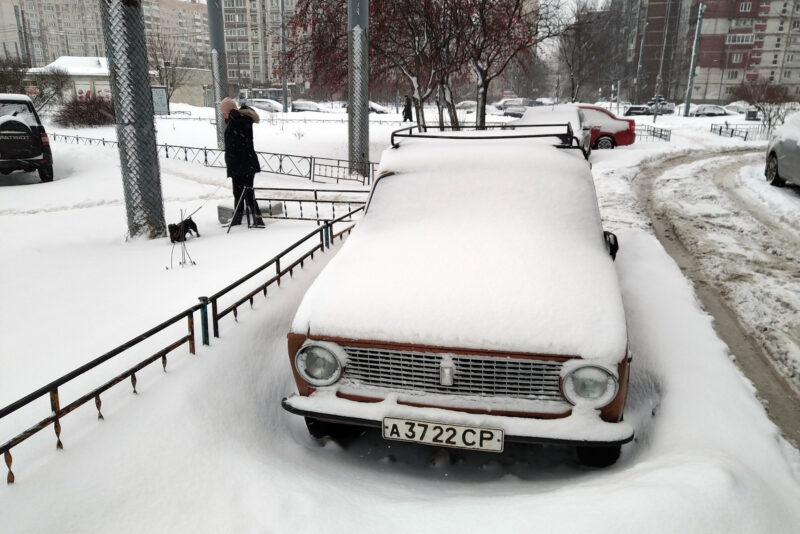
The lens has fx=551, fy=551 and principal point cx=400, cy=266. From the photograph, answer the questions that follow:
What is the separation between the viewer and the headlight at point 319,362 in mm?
2928

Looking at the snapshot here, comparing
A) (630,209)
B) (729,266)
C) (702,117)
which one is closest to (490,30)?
(630,209)

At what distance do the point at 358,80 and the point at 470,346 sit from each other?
13.1 m

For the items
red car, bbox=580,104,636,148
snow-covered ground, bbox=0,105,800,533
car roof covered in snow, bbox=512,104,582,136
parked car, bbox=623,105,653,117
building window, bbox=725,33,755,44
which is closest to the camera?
snow-covered ground, bbox=0,105,800,533

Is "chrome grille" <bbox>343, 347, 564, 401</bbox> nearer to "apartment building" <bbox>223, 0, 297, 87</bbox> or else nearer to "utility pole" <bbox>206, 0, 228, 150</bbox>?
"utility pole" <bbox>206, 0, 228, 150</bbox>

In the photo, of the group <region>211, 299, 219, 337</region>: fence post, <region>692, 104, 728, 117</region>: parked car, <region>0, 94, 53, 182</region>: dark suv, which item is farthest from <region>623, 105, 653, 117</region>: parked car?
<region>211, 299, 219, 337</region>: fence post

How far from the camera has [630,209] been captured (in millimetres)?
10031

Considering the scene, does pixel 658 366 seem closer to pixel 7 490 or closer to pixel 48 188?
pixel 7 490

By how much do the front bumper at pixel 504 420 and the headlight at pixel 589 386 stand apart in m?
0.06

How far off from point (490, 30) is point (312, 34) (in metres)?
6.34

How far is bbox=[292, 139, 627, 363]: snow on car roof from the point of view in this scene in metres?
2.79

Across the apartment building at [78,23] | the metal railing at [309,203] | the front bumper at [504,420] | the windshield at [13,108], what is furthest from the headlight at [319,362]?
the apartment building at [78,23]

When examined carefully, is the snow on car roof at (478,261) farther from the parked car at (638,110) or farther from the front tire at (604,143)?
the parked car at (638,110)

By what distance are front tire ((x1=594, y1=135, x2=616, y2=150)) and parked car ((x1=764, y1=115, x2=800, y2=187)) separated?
7.89 m

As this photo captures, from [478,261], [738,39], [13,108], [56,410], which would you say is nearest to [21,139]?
[13,108]
